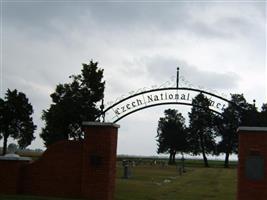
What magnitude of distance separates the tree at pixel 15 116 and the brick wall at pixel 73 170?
2977cm

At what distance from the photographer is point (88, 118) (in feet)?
62.4

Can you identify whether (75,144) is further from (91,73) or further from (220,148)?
(220,148)

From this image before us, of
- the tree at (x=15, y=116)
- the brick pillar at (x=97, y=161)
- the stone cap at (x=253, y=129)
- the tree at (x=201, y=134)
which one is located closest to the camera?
the stone cap at (x=253, y=129)

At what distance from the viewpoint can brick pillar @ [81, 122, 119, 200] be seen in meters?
16.1

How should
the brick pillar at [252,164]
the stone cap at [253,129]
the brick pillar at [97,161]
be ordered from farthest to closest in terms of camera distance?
1. the brick pillar at [97,161]
2. the stone cap at [253,129]
3. the brick pillar at [252,164]

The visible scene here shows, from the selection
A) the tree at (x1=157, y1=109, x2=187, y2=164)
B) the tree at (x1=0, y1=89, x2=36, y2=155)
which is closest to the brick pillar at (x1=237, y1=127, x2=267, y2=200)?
the tree at (x1=0, y1=89, x2=36, y2=155)

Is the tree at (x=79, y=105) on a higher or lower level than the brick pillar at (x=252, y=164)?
higher

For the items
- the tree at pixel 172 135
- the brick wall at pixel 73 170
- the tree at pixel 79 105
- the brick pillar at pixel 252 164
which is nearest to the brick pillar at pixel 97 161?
the brick wall at pixel 73 170

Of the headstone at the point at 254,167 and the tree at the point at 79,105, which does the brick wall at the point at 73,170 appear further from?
the headstone at the point at 254,167

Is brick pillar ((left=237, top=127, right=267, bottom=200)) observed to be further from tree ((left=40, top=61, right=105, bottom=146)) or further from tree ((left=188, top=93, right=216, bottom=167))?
tree ((left=188, top=93, right=216, bottom=167))

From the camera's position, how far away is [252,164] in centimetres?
1534

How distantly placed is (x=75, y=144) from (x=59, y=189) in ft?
5.07

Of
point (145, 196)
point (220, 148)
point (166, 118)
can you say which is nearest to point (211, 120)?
point (220, 148)

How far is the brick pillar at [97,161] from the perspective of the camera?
1612 cm
